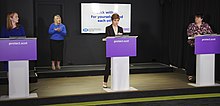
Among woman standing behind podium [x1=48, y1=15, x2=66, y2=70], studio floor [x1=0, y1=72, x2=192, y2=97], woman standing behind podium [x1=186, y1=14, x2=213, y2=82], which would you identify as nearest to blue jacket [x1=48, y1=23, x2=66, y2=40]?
→ woman standing behind podium [x1=48, y1=15, x2=66, y2=70]

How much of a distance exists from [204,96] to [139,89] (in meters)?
1.24

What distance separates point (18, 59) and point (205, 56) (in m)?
3.53

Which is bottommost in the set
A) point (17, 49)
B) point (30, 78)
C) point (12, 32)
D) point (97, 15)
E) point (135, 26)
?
point (30, 78)

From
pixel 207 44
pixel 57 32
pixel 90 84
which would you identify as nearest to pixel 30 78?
pixel 90 84

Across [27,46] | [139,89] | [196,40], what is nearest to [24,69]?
[27,46]

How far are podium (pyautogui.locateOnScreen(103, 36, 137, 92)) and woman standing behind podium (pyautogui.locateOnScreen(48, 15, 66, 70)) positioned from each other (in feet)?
7.78

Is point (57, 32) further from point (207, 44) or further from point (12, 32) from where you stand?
point (207, 44)

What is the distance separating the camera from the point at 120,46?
5918 mm

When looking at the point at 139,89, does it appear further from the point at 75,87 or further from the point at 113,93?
the point at 75,87

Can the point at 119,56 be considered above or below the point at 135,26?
below

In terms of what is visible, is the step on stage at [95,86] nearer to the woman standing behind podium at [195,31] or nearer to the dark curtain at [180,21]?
the woman standing behind podium at [195,31]

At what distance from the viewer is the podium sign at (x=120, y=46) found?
5852 mm

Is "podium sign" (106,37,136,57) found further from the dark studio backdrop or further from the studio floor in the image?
the dark studio backdrop

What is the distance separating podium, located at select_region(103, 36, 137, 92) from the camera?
5.87 m
